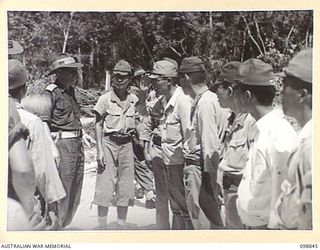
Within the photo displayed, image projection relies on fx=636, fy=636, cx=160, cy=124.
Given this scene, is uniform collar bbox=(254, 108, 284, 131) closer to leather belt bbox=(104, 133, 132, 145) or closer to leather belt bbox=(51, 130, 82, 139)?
leather belt bbox=(104, 133, 132, 145)

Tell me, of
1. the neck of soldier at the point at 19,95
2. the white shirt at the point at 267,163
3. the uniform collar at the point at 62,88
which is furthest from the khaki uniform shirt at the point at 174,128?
the neck of soldier at the point at 19,95

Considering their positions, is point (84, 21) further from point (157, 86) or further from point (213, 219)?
point (213, 219)

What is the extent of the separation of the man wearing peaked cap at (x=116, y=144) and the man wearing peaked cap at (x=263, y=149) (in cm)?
52

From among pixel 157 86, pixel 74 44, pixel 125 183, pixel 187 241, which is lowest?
pixel 187 241

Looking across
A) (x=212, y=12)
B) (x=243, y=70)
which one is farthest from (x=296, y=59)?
(x=212, y=12)

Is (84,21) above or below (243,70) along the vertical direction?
above

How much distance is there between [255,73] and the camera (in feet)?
9.52

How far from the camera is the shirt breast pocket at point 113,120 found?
9.68ft

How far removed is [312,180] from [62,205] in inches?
45.4

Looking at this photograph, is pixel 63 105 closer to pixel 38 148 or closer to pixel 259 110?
pixel 38 148

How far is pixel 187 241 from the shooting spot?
2.93 metres

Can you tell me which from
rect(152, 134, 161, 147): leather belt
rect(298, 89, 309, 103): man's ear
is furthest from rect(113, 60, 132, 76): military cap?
rect(298, 89, 309, 103): man's ear

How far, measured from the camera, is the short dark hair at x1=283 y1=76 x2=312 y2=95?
9.43 feet

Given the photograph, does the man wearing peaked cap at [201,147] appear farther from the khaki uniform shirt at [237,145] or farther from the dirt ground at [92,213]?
the dirt ground at [92,213]
